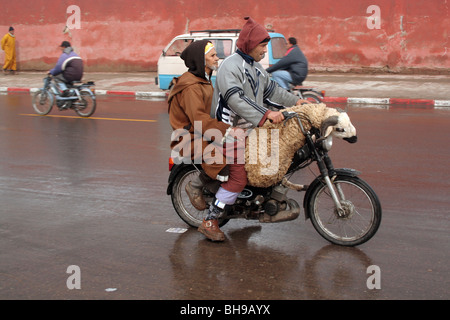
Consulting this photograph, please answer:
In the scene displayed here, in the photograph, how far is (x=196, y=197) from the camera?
5.13 metres

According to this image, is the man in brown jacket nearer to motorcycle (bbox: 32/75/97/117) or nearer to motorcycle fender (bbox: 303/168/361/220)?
motorcycle fender (bbox: 303/168/361/220)

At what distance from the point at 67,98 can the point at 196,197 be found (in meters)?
8.42

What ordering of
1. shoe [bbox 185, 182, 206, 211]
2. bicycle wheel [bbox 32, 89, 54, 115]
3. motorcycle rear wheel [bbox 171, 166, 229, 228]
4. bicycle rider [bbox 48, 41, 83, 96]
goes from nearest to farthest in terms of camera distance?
shoe [bbox 185, 182, 206, 211]
motorcycle rear wheel [bbox 171, 166, 229, 228]
bicycle rider [bbox 48, 41, 83, 96]
bicycle wheel [bbox 32, 89, 54, 115]

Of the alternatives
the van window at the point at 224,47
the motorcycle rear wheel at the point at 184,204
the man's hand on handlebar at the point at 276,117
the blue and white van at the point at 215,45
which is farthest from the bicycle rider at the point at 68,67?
the man's hand on handlebar at the point at 276,117

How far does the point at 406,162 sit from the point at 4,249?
17.3ft

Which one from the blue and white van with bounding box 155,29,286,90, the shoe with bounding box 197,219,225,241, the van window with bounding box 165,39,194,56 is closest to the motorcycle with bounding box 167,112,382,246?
the shoe with bounding box 197,219,225,241

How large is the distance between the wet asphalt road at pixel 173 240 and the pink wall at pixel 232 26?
34.0ft

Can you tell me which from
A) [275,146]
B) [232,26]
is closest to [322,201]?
[275,146]

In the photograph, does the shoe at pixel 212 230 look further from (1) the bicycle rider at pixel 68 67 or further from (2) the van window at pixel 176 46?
(2) the van window at pixel 176 46

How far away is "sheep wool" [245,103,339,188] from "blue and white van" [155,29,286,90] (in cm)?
971

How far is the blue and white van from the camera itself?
14406mm

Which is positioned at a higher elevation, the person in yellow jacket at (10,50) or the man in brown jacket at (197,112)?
the person in yellow jacket at (10,50)

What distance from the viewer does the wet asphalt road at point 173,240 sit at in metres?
4.03
